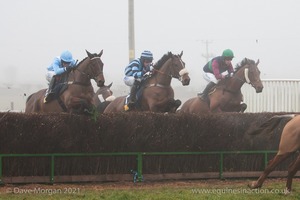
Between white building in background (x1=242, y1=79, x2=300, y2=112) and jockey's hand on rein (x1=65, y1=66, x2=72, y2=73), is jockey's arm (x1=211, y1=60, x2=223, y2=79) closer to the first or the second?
jockey's hand on rein (x1=65, y1=66, x2=72, y2=73)

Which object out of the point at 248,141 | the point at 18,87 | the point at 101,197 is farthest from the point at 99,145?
the point at 18,87

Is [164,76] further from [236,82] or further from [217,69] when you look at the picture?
[236,82]

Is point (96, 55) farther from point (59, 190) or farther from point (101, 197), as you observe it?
point (101, 197)

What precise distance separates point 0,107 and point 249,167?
1837cm

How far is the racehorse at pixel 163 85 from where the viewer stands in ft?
40.9

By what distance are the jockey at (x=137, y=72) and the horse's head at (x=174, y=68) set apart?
0.44 m

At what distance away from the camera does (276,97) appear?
19.3m

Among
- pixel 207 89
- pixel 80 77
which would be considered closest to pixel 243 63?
pixel 207 89

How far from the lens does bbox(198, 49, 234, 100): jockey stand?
1359 centimetres

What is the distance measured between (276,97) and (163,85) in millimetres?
7639

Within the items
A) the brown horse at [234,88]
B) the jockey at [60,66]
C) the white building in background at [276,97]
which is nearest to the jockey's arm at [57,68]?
the jockey at [60,66]

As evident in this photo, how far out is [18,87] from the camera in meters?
29.1

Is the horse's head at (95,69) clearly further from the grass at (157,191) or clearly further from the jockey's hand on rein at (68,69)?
the grass at (157,191)

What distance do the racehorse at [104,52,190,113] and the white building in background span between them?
719 centimetres
